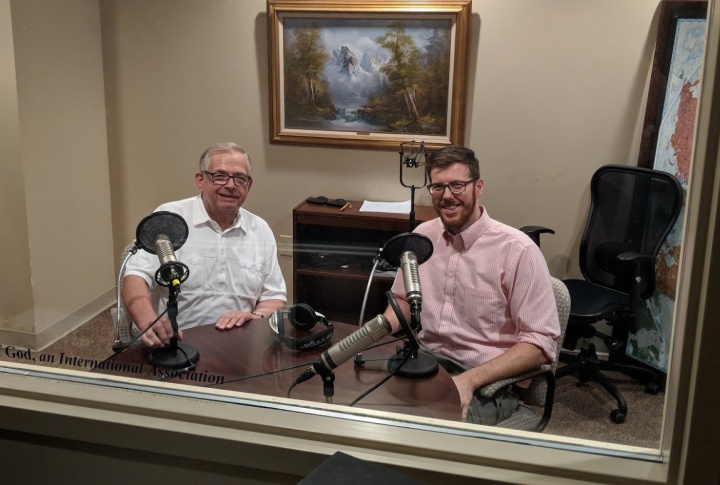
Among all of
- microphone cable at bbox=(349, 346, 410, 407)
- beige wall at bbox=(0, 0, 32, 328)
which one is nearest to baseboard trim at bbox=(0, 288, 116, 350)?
beige wall at bbox=(0, 0, 32, 328)

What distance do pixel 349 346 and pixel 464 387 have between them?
1.49 ft

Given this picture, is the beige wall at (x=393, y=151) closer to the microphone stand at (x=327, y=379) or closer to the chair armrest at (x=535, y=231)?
the chair armrest at (x=535, y=231)

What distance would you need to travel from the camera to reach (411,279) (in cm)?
126

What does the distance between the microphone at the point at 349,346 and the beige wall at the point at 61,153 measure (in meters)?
0.94

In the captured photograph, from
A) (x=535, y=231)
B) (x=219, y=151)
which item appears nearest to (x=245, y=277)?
(x=219, y=151)

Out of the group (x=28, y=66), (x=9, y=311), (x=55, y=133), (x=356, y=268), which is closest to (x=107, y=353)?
(x=9, y=311)

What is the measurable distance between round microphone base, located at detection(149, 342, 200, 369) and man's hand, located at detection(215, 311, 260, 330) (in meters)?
0.18

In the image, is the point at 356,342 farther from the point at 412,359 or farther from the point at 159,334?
the point at 159,334

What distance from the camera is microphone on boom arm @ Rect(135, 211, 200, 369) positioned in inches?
57.0

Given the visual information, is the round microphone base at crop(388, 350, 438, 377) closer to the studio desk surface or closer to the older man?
the studio desk surface

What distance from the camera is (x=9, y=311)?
6.16 feet

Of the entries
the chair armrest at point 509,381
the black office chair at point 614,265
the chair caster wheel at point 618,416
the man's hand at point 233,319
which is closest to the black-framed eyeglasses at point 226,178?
the man's hand at point 233,319

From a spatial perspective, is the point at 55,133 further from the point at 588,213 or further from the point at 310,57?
the point at 588,213

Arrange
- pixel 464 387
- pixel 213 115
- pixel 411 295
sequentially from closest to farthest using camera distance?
pixel 411 295 < pixel 464 387 < pixel 213 115
